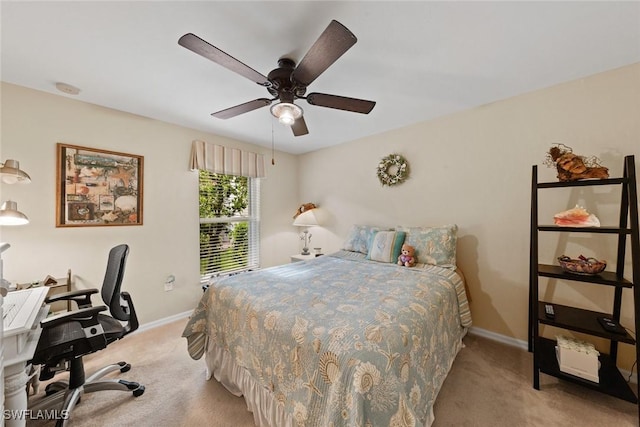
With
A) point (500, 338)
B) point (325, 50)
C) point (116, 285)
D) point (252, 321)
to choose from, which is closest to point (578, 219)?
point (500, 338)

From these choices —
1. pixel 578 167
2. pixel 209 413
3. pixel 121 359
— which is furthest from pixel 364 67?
pixel 121 359

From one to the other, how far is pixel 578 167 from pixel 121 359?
13.2ft

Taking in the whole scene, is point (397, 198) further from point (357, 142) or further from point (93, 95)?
point (93, 95)

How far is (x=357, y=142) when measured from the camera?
3580 mm

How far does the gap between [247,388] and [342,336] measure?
2.99ft

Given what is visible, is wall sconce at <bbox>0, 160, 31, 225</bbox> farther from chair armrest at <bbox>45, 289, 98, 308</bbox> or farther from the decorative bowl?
the decorative bowl

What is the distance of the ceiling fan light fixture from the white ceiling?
14.8 inches

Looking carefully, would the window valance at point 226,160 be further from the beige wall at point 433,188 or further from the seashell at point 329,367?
the seashell at point 329,367

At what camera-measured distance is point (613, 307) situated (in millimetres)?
1834

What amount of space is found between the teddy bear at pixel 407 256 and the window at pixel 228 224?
2.34 metres

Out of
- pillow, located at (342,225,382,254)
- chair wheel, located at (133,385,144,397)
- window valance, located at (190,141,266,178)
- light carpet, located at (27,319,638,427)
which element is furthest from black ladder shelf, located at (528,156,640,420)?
window valance, located at (190,141,266,178)

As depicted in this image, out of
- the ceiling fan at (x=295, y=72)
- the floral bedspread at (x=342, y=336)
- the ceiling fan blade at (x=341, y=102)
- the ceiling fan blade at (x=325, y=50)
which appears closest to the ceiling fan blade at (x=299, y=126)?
the ceiling fan at (x=295, y=72)

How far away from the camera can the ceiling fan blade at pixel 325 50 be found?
1142 millimetres

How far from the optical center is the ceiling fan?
3.92 ft
